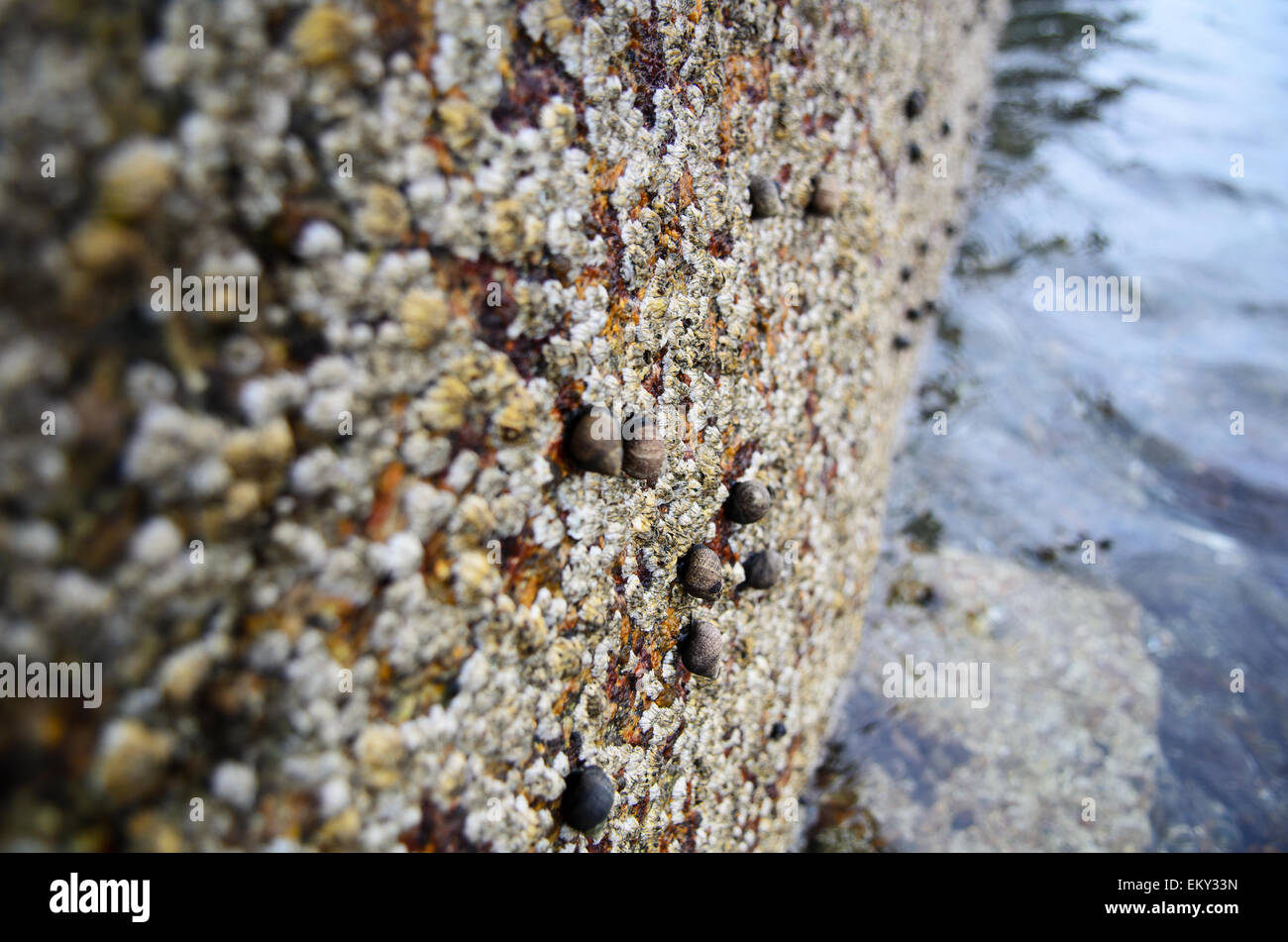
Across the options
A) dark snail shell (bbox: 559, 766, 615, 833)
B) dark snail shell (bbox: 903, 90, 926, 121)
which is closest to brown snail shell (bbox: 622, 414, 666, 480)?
dark snail shell (bbox: 559, 766, 615, 833)

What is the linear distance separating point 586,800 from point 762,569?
100 cm

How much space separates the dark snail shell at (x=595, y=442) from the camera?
61.2 inches

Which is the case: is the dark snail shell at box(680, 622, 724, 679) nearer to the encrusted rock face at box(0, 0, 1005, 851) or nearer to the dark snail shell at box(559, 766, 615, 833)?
the encrusted rock face at box(0, 0, 1005, 851)

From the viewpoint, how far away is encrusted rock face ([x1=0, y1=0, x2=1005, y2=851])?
84 centimetres

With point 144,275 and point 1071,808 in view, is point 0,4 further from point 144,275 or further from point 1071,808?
point 1071,808

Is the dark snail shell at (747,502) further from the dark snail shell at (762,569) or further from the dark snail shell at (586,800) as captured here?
the dark snail shell at (586,800)

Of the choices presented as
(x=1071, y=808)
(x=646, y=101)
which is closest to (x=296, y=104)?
(x=646, y=101)

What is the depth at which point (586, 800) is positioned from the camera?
5.26 ft

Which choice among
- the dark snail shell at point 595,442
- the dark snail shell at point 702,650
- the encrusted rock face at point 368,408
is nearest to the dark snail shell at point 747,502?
the encrusted rock face at point 368,408

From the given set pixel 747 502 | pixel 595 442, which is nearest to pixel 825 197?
pixel 747 502

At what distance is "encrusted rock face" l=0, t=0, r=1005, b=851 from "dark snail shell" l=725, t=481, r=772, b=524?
2.1 inches

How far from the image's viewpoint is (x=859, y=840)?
303 cm

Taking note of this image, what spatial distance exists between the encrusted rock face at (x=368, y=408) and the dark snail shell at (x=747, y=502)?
5cm
